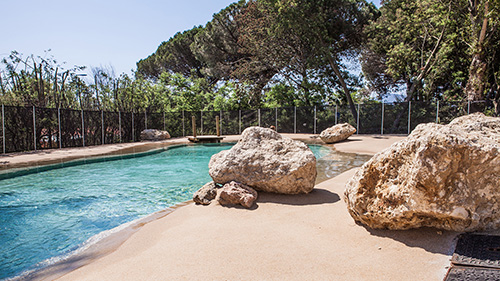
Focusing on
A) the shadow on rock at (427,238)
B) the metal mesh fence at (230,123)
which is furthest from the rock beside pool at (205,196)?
the metal mesh fence at (230,123)

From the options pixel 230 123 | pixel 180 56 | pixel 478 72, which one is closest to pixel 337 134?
pixel 478 72

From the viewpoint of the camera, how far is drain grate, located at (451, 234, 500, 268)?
240cm

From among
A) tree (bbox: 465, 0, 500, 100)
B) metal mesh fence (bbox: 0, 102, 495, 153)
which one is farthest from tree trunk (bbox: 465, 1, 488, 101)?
metal mesh fence (bbox: 0, 102, 495, 153)

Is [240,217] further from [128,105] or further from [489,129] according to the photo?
[128,105]

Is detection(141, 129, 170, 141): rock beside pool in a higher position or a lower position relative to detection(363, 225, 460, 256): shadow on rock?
higher

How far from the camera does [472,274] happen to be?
2.31 meters

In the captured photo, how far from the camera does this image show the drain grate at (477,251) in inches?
94.7

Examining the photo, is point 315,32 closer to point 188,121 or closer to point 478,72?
point 478,72

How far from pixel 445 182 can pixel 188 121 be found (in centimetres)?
2135

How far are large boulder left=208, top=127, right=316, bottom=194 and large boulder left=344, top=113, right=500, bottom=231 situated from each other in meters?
2.03

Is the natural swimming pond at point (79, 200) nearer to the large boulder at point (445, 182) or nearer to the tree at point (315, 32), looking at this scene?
the large boulder at point (445, 182)

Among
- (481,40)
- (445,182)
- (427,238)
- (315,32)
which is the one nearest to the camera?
(445,182)

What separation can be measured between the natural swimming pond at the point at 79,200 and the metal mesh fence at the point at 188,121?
194 inches

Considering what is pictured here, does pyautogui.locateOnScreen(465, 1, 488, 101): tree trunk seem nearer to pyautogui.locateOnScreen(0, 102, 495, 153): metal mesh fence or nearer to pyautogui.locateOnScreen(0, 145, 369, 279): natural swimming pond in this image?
pyautogui.locateOnScreen(0, 102, 495, 153): metal mesh fence
